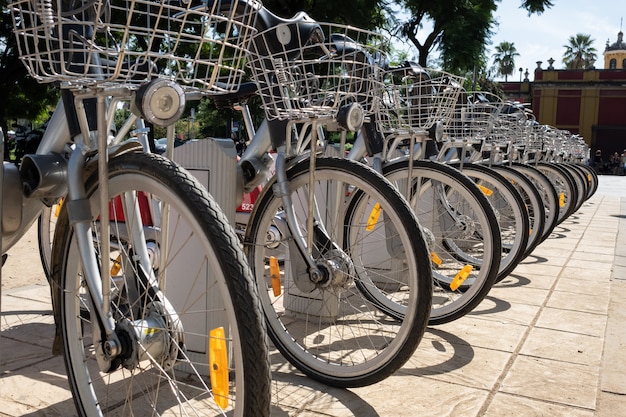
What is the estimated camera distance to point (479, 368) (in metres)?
3.18

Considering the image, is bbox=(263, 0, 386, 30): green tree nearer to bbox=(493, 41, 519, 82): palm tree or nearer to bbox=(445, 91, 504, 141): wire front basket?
bbox=(445, 91, 504, 141): wire front basket

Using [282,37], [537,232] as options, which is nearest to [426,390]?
[282,37]

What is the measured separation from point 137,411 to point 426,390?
1.21 m

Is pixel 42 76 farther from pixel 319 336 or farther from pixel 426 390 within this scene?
pixel 319 336

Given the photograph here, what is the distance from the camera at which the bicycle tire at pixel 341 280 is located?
2.70 m

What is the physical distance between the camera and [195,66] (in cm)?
180

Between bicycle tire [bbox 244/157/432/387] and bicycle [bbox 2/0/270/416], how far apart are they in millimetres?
814

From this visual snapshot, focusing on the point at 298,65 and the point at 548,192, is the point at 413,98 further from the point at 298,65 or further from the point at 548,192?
the point at 548,192

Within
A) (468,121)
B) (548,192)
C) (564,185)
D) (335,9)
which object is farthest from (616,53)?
(468,121)

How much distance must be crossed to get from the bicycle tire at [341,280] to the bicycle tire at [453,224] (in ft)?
0.96

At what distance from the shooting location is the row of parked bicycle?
167cm

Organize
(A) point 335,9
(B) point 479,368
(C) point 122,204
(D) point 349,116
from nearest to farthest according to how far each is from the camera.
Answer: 1. (C) point 122,204
2. (D) point 349,116
3. (B) point 479,368
4. (A) point 335,9

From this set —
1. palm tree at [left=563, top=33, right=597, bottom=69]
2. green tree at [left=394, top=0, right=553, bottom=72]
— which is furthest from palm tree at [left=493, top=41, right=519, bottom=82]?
green tree at [left=394, top=0, right=553, bottom=72]

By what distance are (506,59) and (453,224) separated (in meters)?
58.9
